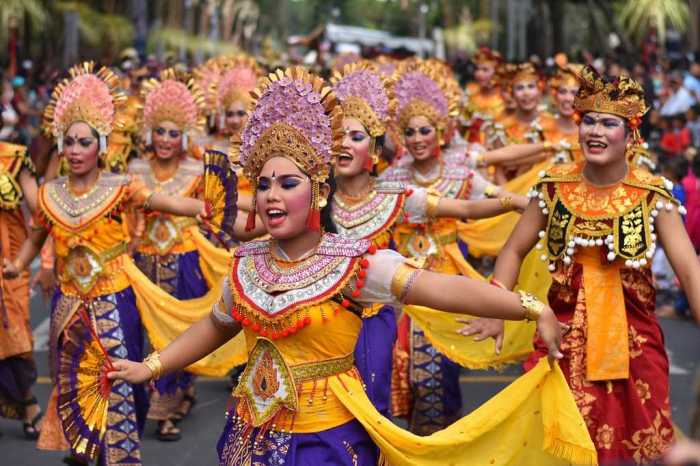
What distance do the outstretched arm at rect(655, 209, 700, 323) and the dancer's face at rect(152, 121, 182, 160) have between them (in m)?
4.47

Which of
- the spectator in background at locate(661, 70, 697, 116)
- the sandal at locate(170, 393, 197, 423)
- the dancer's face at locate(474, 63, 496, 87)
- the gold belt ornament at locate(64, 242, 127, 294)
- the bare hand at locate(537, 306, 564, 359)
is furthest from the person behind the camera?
the spectator in background at locate(661, 70, 697, 116)

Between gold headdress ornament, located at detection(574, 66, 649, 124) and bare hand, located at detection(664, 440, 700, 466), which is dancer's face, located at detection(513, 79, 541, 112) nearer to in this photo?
gold headdress ornament, located at detection(574, 66, 649, 124)

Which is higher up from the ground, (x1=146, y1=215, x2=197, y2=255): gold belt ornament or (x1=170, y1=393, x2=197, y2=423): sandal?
(x1=146, y1=215, x2=197, y2=255): gold belt ornament

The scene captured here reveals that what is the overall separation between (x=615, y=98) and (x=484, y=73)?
11.2 metres

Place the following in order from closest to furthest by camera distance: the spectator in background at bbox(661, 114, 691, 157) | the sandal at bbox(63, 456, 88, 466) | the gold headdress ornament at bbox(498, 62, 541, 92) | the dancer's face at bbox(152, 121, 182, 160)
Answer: the sandal at bbox(63, 456, 88, 466) → the dancer's face at bbox(152, 121, 182, 160) → the gold headdress ornament at bbox(498, 62, 541, 92) → the spectator in background at bbox(661, 114, 691, 157)

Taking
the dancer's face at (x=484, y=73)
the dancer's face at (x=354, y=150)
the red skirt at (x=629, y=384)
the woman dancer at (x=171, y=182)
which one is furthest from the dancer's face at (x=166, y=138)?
the dancer's face at (x=484, y=73)

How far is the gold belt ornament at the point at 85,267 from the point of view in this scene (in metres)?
7.52

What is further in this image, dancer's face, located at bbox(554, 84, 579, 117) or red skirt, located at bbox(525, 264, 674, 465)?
dancer's face, located at bbox(554, 84, 579, 117)

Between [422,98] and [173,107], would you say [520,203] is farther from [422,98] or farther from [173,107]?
[173,107]

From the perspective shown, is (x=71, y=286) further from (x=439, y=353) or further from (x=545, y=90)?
(x=545, y=90)

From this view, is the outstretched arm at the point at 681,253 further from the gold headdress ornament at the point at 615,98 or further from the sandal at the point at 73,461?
the sandal at the point at 73,461

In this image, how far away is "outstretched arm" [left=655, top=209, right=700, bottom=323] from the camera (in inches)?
228

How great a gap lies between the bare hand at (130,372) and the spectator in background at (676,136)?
12807 mm

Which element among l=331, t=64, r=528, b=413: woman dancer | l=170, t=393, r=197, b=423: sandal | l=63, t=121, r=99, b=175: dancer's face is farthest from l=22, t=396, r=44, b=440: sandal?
→ l=331, t=64, r=528, b=413: woman dancer
